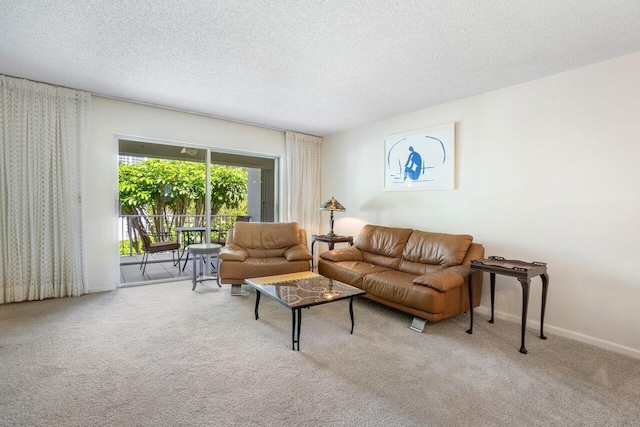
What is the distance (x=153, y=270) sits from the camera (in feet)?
17.0

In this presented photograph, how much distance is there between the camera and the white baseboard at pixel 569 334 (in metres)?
2.52

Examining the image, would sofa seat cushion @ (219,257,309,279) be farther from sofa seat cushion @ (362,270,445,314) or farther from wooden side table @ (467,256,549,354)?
wooden side table @ (467,256,549,354)

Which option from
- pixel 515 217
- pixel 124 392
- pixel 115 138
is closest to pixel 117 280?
pixel 115 138

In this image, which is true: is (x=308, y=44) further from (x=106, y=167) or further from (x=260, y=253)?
(x=106, y=167)

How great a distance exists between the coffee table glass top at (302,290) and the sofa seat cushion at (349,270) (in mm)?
433

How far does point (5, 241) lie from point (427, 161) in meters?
5.05

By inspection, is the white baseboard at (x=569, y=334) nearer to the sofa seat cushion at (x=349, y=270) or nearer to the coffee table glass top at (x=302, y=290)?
the sofa seat cushion at (x=349, y=270)

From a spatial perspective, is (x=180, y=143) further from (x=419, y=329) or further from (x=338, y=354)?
(x=419, y=329)

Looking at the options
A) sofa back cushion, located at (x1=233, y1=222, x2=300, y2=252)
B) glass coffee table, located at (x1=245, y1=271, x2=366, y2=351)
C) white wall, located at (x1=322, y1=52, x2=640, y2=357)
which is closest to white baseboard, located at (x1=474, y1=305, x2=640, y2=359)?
white wall, located at (x1=322, y1=52, x2=640, y2=357)

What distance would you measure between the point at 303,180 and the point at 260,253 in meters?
1.84

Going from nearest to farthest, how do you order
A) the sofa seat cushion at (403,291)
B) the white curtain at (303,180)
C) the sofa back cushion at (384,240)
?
1. the sofa seat cushion at (403,291)
2. the sofa back cushion at (384,240)
3. the white curtain at (303,180)

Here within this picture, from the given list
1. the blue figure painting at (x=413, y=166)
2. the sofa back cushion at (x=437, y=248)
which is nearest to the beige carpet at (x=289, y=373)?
the sofa back cushion at (x=437, y=248)

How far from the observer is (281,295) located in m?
2.65

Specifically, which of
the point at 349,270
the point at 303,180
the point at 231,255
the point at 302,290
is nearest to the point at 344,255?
the point at 349,270
